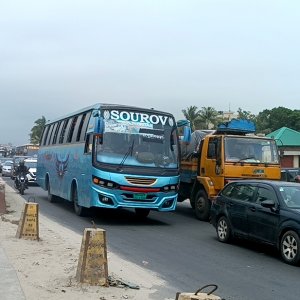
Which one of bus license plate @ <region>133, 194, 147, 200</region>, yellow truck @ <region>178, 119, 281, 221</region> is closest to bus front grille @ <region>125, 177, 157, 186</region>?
bus license plate @ <region>133, 194, 147, 200</region>

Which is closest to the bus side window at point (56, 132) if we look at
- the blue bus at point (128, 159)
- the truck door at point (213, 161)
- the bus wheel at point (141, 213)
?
the blue bus at point (128, 159)

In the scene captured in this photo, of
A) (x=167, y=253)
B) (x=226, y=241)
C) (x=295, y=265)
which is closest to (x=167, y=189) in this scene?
(x=226, y=241)

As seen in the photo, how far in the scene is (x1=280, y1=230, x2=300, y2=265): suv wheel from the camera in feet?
29.7

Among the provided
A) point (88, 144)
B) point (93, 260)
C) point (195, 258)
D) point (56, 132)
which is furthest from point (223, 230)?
point (56, 132)

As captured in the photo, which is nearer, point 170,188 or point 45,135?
point 170,188

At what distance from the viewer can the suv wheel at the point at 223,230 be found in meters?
11.4

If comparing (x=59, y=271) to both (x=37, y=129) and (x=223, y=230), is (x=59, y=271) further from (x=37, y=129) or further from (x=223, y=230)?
(x=37, y=129)

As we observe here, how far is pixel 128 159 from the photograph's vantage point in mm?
14102

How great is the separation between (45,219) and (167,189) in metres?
3.87

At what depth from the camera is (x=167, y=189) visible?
14.4 m

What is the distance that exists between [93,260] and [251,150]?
31.1 feet

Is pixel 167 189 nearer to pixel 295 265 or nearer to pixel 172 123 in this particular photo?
pixel 172 123

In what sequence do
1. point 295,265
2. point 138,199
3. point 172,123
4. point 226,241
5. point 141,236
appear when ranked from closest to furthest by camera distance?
point 295,265 → point 226,241 → point 141,236 → point 138,199 → point 172,123

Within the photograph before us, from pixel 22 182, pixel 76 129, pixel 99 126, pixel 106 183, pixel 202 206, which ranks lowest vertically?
pixel 202 206
